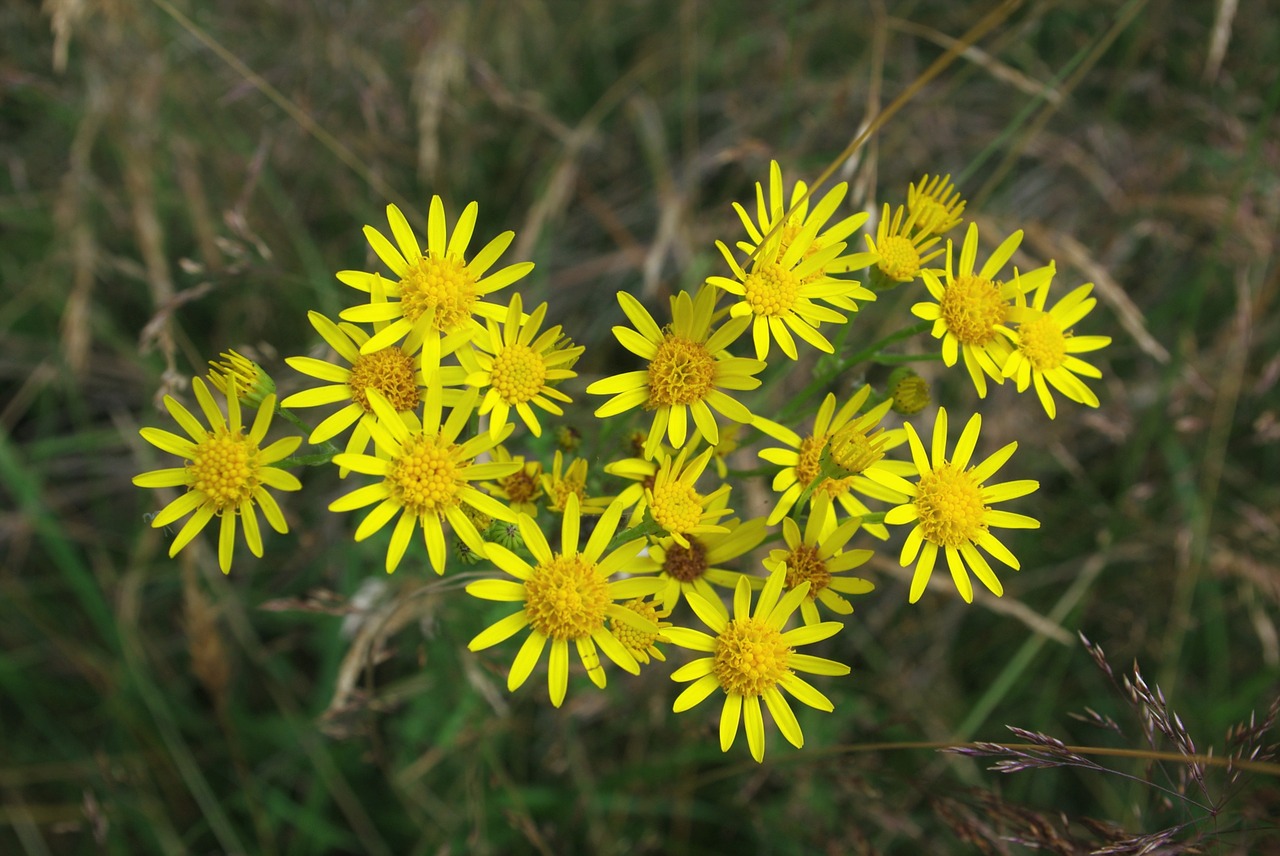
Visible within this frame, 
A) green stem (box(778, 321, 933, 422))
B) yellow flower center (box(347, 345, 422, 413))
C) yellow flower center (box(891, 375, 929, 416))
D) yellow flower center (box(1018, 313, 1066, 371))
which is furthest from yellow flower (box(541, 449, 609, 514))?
yellow flower center (box(1018, 313, 1066, 371))

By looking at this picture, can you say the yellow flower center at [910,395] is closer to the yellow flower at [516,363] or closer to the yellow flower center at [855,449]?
the yellow flower center at [855,449]

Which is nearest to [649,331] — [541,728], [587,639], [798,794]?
[587,639]

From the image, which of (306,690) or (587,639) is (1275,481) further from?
(306,690)

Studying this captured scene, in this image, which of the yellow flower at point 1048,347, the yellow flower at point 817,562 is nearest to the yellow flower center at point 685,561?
the yellow flower at point 817,562

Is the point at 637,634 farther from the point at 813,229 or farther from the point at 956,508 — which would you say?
the point at 813,229

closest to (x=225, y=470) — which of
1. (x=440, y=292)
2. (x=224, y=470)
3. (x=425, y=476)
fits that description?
(x=224, y=470)
